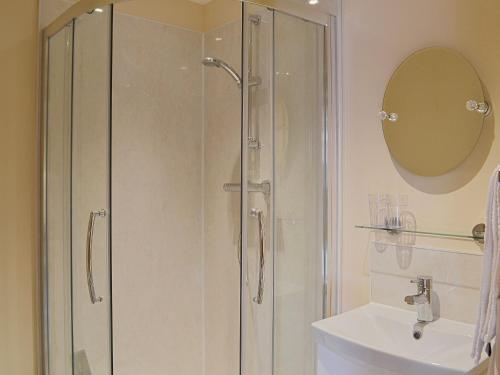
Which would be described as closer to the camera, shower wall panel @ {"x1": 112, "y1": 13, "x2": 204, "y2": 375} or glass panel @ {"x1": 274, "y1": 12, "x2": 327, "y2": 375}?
glass panel @ {"x1": 274, "y1": 12, "x2": 327, "y2": 375}

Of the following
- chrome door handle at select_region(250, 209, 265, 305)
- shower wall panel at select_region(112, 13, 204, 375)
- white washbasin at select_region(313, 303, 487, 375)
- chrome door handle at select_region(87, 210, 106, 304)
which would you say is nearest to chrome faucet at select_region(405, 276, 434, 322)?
white washbasin at select_region(313, 303, 487, 375)

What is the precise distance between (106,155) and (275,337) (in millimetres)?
1060

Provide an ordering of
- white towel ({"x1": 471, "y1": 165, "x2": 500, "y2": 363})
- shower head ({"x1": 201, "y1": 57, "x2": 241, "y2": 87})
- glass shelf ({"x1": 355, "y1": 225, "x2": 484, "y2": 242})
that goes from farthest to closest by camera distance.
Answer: shower head ({"x1": 201, "y1": 57, "x2": 241, "y2": 87})
glass shelf ({"x1": 355, "y1": 225, "x2": 484, "y2": 242})
white towel ({"x1": 471, "y1": 165, "x2": 500, "y2": 363})

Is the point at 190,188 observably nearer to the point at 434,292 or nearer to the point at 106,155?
the point at 106,155

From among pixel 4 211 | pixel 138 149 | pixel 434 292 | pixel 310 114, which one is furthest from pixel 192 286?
pixel 434 292

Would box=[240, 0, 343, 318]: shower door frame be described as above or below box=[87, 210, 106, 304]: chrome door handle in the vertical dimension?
above

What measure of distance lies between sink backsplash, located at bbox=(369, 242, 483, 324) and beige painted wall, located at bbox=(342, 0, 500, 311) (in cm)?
4

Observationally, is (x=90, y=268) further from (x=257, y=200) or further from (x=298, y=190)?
(x=298, y=190)

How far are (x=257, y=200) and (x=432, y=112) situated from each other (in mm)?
767

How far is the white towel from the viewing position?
1.21m

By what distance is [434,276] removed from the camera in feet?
5.35

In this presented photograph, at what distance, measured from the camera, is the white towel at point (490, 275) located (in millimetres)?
1212

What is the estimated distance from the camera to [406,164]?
5.64 ft

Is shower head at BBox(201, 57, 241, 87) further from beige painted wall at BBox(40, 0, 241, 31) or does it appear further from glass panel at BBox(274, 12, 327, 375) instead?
glass panel at BBox(274, 12, 327, 375)
